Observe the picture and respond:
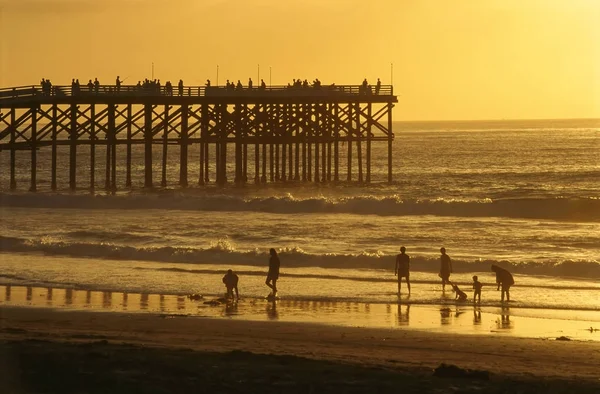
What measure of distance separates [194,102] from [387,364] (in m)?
36.1

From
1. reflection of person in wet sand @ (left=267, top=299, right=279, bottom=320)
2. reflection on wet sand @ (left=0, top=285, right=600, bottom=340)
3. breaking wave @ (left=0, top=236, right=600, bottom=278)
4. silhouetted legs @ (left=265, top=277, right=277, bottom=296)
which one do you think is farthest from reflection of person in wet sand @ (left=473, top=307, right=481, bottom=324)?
breaking wave @ (left=0, top=236, right=600, bottom=278)

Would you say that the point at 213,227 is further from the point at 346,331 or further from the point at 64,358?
the point at 64,358

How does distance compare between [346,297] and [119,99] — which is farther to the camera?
[119,99]

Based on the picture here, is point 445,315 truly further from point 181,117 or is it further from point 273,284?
point 181,117

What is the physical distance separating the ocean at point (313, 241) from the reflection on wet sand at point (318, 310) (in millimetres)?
346

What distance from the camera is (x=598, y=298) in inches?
898

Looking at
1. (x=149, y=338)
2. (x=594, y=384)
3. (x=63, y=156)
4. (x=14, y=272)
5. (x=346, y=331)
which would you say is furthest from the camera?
(x=63, y=156)

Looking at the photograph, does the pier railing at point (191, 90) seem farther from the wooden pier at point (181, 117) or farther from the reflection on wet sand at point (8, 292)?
the reflection on wet sand at point (8, 292)

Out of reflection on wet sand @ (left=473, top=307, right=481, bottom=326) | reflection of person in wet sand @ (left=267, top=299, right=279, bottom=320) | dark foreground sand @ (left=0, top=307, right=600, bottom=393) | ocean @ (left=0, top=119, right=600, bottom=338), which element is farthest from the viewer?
ocean @ (left=0, top=119, right=600, bottom=338)

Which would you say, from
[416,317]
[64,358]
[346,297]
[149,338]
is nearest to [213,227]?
[346,297]

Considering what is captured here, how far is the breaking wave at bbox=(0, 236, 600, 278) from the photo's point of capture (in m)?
27.6

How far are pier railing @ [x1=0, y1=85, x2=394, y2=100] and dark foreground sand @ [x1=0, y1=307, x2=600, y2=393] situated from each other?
28.7 meters

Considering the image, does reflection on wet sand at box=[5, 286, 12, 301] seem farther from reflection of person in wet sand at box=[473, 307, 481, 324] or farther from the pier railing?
the pier railing

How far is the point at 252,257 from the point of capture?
3019 centimetres
